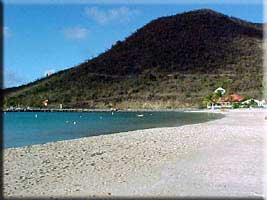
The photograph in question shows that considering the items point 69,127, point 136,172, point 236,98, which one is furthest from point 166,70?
point 136,172

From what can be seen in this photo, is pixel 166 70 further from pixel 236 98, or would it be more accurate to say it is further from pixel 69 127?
pixel 69 127

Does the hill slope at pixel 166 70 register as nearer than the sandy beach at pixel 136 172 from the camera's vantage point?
No

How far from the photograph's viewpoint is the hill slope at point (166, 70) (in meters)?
99.8

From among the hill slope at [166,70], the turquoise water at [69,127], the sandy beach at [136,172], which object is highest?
the hill slope at [166,70]

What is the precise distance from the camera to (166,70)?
364 ft

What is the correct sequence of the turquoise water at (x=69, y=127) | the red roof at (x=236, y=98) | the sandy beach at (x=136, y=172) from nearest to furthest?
the sandy beach at (x=136, y=172), the turquoise water at (x=69, y=127), the red roof at (x=236, y=98)

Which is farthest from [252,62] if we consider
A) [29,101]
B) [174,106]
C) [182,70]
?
[29,101]

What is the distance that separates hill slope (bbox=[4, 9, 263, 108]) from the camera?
99.8 metres

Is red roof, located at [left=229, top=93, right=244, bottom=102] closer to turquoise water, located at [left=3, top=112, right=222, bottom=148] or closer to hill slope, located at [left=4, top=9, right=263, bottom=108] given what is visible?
hill slope, located at [left=4, top=9, right=263, bottom=108]

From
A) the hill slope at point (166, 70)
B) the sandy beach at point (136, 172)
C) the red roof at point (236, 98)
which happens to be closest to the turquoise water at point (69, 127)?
the sandy beach at point (136, 172)

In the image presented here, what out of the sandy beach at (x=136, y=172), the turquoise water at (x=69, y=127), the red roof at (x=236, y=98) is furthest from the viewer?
the red roof at (x=236, y=98)

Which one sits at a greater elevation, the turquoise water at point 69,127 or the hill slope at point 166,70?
the hill slope at point 166,70

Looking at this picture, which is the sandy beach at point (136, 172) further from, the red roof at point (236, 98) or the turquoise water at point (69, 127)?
the red roof at point (236, 98)

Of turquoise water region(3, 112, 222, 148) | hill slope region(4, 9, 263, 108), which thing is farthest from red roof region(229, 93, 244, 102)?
turquoise water region(3, 112, 222, 148)
